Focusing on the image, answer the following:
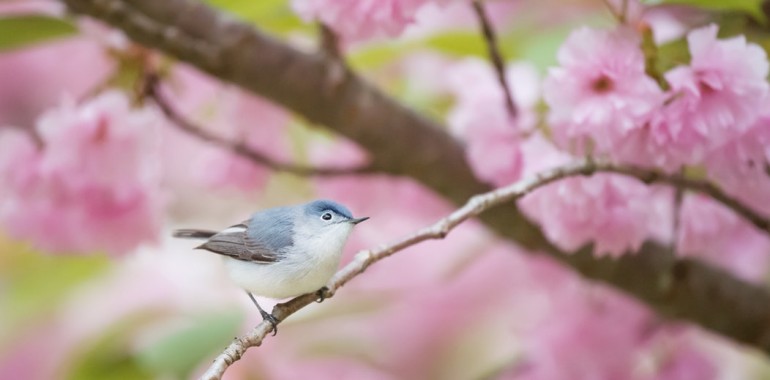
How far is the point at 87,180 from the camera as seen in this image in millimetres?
673

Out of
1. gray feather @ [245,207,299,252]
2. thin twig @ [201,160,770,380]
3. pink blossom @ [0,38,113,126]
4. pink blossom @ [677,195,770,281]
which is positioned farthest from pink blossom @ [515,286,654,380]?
pink blossom @ [0,38,113,126]

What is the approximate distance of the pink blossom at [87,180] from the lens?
0.65 m

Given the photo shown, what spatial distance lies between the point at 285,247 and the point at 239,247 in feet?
0.08

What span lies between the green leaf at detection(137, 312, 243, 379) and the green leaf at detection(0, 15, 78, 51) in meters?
0.26

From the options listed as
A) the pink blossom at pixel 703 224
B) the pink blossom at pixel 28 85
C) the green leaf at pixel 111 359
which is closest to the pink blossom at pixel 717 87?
the pink blossom at pixel 703 224

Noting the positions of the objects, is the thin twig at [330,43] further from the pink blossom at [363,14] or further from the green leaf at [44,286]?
the green leaf at [44,286]

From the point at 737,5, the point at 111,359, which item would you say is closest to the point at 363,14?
the point at 737,5

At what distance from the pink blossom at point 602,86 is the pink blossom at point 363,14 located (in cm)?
11

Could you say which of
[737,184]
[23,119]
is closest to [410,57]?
[737,184]

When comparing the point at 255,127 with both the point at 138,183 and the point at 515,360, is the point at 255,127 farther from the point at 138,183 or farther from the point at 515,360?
the point at 515,360

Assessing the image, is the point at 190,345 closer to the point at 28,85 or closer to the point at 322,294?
the point at 322,294

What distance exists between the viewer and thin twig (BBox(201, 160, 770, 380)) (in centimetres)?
35

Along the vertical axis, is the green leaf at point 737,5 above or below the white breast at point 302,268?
below

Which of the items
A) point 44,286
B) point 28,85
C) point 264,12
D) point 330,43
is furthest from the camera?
point 28,85
